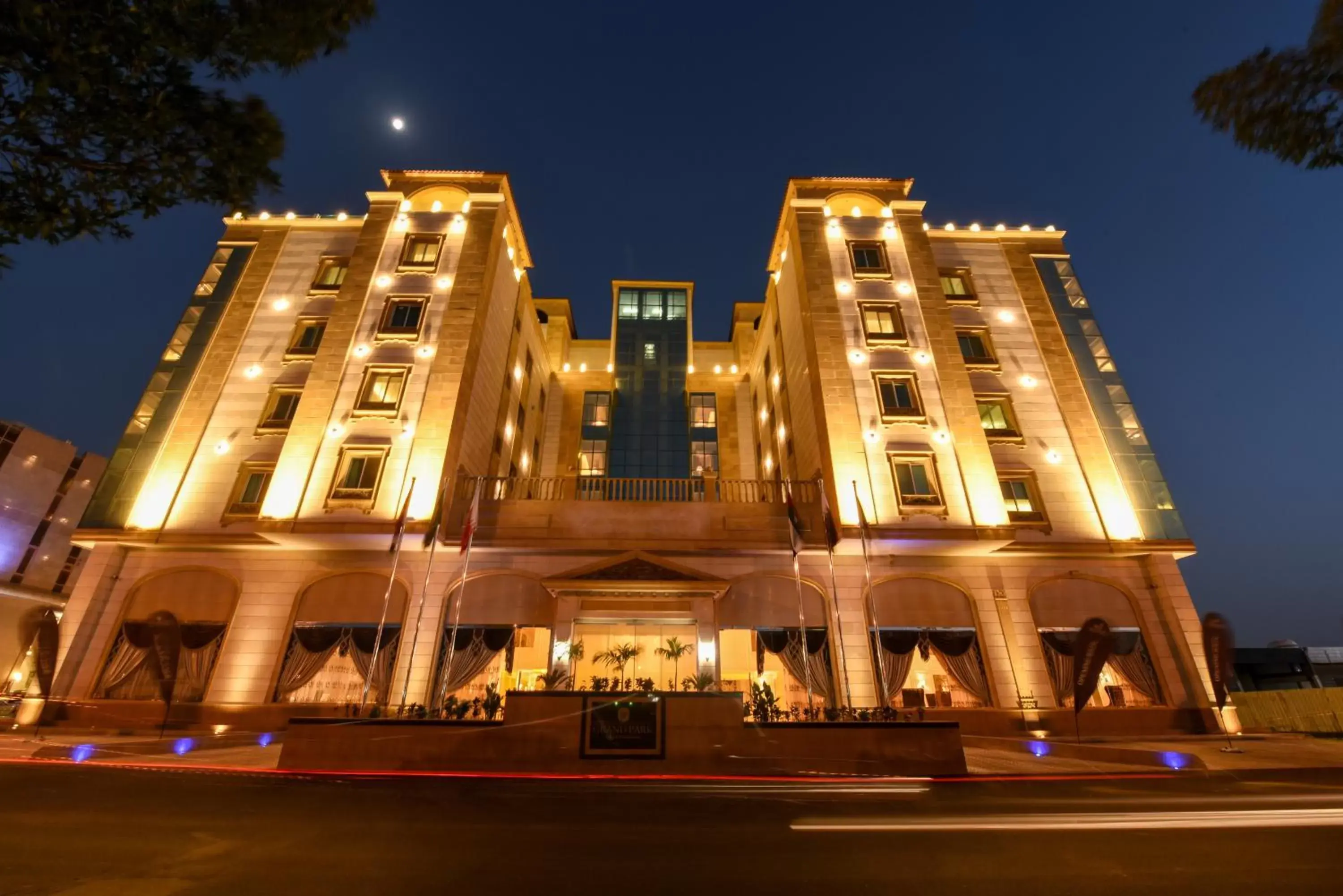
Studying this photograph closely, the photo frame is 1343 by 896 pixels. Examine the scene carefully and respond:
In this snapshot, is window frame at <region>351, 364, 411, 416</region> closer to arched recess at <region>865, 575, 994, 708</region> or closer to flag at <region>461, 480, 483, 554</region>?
flag at <region>461, 480, 483, 554</region>

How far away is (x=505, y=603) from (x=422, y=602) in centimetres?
280

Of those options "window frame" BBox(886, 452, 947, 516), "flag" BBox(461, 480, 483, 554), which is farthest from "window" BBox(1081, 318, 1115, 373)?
"flag" BBox(461, 480, 483, 554)

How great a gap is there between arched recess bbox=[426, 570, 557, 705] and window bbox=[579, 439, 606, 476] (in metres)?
17.6

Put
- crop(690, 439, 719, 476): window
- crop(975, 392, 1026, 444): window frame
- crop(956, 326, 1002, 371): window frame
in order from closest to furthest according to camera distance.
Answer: crop(975, 392, 1026, 444): window frame, crop(956, 326, 1002, 371): window frame, crop(690, 439, 719, 476): window

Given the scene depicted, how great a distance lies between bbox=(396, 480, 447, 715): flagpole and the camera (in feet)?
63.2

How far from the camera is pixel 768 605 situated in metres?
21.4

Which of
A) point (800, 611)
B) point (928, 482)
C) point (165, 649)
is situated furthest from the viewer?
point (928, 482)

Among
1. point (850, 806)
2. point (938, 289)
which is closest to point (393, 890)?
point (850, 806)

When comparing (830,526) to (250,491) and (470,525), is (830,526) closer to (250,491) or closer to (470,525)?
(470,525)

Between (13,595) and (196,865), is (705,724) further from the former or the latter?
(13,595)

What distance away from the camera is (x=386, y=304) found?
26.1 meters

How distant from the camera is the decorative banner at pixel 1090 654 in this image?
661 inches

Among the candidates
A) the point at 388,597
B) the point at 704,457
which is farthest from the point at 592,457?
the point at 388,597

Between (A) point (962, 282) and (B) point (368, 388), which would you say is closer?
(B) point (368, 388)
